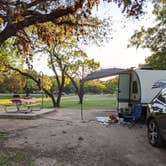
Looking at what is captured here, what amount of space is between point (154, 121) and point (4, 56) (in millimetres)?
19161

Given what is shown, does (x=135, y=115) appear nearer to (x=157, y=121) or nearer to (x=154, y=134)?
(x=154, y=134)

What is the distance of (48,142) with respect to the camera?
925 centimetres

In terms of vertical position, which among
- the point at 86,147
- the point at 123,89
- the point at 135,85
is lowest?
the point at 86,147

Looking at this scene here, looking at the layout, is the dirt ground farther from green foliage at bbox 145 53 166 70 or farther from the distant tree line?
the distant tree line

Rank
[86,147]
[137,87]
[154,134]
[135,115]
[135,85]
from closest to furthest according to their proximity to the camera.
Result: [86,147] → [154,134] → [135,115] → [137,87] → [135,85]

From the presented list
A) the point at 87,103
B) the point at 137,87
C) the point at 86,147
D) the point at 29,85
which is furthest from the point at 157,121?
the point at 29,85

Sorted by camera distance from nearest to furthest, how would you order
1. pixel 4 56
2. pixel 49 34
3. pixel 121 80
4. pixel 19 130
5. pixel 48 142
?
pixel 48 142 → pixel 19 130 → pixel 49 34 → pixel 121 80 → pixel 4 56

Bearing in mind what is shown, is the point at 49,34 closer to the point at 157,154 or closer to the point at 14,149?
the point at 14,149

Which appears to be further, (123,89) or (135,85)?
(123,89)

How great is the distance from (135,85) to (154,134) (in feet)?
22.4

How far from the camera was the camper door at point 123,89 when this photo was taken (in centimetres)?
1647

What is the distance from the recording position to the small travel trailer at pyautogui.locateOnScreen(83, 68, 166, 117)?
1437 cm

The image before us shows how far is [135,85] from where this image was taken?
15.4 m

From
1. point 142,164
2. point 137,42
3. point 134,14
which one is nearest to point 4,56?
point 137,42
